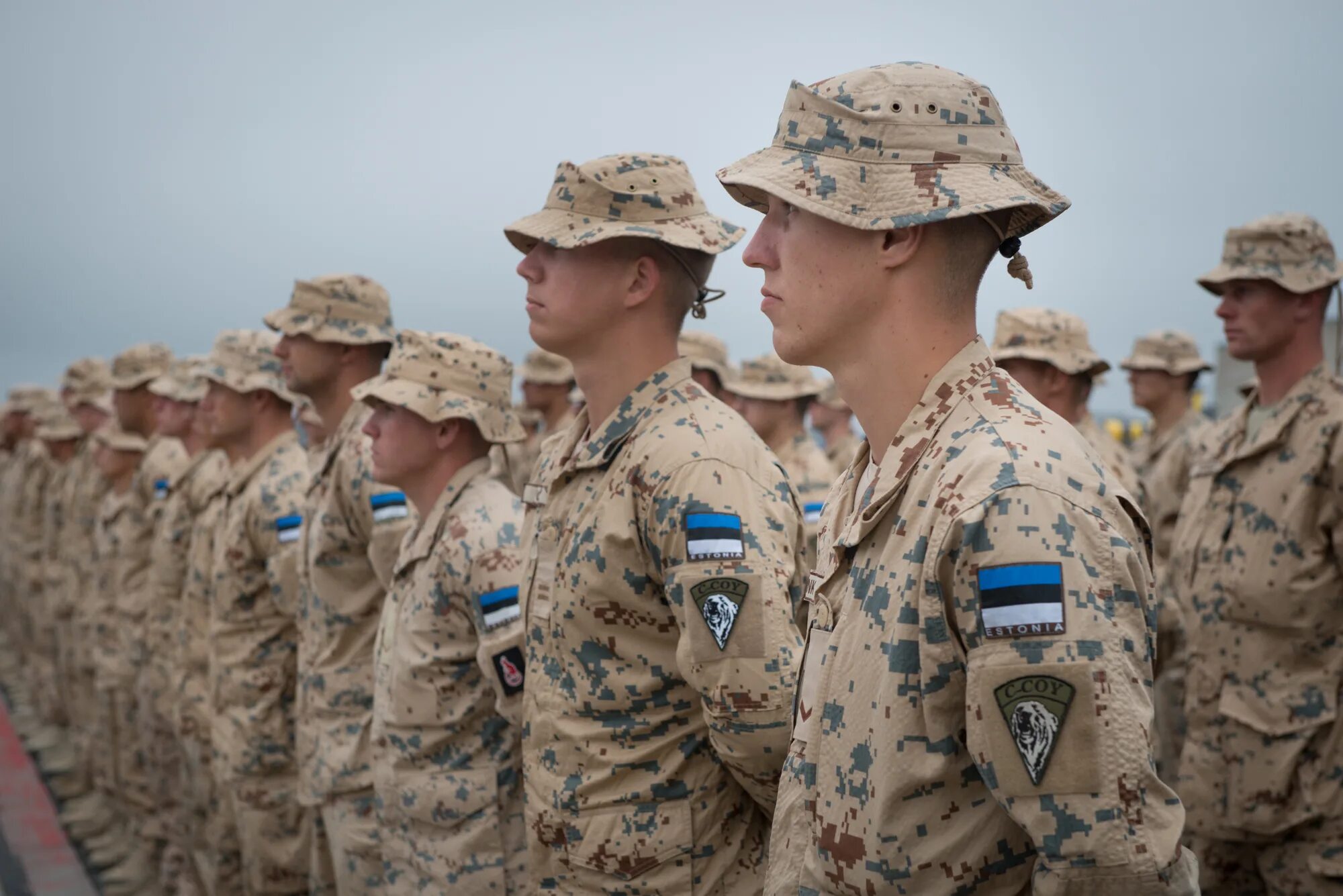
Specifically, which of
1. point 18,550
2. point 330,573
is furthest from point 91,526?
point 330,573

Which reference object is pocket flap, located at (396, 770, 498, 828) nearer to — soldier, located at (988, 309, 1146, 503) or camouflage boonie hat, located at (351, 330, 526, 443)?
camouflage boonie hat, located at (351, 330, 526, 443)

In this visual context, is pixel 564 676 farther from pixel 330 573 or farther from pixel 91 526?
pixel 91 526

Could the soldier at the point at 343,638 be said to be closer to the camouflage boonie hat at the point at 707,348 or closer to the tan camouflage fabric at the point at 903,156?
the tan camouflage fabric at the point at 903,156

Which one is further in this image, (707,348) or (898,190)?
(707,348)

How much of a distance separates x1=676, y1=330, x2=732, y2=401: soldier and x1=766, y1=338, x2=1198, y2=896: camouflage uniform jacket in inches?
204

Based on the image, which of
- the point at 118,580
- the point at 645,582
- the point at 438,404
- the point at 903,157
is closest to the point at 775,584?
the point at 645,582

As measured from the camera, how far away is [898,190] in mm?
1609

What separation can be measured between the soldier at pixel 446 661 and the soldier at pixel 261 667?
136 centimetres

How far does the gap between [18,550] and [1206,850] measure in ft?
37.5

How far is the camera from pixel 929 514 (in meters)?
1.53

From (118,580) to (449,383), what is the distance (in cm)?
482

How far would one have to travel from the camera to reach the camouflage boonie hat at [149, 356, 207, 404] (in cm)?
659

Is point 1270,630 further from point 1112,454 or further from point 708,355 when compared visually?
point 708,355

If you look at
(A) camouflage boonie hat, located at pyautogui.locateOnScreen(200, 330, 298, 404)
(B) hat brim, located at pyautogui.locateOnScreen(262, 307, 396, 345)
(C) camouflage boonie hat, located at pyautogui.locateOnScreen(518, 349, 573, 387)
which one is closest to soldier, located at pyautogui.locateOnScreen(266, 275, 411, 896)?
(B) hat brim, located at pyautogui.locateOnScreen(262, 307, 396, 345)
